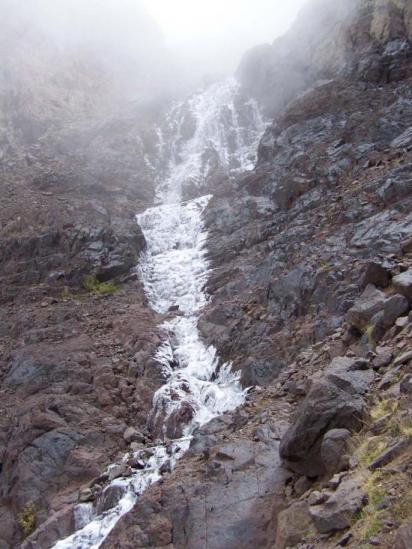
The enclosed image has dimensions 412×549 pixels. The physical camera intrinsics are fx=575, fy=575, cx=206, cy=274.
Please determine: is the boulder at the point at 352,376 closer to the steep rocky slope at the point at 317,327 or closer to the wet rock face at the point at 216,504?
the steep rocky slope at the point at 317,327

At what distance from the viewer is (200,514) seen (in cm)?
876

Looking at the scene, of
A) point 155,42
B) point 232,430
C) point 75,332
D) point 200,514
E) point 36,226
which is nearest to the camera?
point 200,514

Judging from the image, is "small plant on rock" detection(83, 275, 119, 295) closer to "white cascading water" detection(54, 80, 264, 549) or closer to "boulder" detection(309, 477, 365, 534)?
"white cascading water" detection(54, 80, 264, 549)

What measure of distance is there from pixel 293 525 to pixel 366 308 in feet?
15.9

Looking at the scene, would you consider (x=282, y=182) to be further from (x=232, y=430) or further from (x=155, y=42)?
(x=155, y=42)

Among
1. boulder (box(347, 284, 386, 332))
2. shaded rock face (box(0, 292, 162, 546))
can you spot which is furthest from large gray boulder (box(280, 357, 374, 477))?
shaded rock face (box(0, 292, 162, 546))

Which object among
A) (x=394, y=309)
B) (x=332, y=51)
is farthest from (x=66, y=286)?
(x=332, y=51)

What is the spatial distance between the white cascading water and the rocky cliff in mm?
388

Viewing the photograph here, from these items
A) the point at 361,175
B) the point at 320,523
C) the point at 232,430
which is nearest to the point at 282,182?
the point at 361,175

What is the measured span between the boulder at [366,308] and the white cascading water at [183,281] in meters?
4.41

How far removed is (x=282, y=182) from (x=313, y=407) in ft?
53.9

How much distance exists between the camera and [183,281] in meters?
21.8

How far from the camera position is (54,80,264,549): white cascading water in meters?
11.9

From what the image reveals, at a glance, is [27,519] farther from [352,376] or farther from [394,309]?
[394,309]
